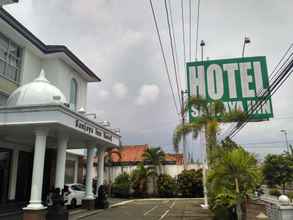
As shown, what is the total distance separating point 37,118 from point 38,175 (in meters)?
2.50

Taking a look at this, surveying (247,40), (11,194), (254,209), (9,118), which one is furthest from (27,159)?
(247,40)

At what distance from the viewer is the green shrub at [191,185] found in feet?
111

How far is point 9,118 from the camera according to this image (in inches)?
540

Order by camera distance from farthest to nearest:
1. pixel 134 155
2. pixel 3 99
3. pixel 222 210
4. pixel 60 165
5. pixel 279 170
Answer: pixel 134 155 < pixel 279 170 < pixel 3 99 < pixel 60 165 < pixel 222 210

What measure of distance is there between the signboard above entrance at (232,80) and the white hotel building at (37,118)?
27.0 ft

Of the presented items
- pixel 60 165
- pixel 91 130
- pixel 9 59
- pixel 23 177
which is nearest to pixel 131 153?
pixel 23 177

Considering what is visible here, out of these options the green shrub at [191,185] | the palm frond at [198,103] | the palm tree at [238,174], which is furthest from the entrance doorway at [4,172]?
the green shrub at [191,185]

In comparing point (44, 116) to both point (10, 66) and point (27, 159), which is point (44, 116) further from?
point (27, 159)

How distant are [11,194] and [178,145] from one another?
35.2 ft

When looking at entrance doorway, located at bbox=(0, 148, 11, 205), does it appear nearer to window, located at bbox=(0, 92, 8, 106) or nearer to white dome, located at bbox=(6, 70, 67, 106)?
window, located at bbox=(0, 92, 8, 106)

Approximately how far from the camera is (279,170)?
36531 millimetres

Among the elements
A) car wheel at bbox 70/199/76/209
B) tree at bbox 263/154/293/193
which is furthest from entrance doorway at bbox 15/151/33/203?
tree at bbox 263/154/293/193

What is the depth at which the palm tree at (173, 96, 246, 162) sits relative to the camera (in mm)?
17469

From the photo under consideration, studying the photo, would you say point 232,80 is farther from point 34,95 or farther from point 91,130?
point 34,95
